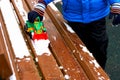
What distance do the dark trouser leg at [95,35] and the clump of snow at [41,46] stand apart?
0.50 meters

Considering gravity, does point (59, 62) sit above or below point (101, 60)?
above

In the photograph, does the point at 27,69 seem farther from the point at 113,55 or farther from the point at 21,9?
the point at 113,55

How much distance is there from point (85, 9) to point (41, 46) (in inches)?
19.8

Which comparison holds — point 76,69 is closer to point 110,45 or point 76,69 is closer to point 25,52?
point 25,52

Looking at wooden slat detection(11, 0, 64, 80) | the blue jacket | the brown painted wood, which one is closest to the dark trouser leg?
the blue jacket

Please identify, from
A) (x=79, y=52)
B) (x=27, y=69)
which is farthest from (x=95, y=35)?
(x=27, y=69)

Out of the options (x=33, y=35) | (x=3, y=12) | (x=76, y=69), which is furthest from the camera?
(x=3, y=12)

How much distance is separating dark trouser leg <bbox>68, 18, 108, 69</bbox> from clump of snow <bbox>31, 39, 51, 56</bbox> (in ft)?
1.65

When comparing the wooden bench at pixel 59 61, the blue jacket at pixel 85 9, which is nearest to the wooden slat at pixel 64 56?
the wooden bench at pixel 59 61

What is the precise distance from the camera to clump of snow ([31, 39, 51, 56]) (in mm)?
2260

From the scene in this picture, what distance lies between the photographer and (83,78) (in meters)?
1.98

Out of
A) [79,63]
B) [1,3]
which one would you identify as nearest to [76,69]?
[79,63]

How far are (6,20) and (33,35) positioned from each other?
14.8 inches

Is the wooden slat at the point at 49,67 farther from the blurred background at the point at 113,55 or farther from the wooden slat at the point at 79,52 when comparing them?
the blurred background at the point at 113,55
